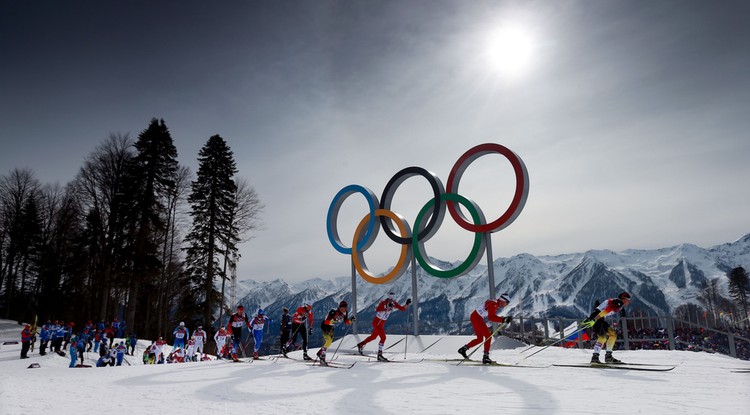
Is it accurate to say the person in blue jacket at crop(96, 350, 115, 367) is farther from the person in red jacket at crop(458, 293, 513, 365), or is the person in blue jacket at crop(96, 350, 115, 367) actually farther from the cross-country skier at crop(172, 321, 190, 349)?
the person in red jacket at crop(458, 293, 513, 365)

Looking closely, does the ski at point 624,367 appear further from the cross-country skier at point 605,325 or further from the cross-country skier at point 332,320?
the cross-country skier at point 332,320

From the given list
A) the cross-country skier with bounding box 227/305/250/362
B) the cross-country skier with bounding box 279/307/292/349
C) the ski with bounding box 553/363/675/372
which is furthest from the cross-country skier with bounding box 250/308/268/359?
the ski with bounding box 553/363/675/372

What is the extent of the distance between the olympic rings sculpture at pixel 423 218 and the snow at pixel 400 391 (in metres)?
7.48

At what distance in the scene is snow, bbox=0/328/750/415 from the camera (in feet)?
20.2

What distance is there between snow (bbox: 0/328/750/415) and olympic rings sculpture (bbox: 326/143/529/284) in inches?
294

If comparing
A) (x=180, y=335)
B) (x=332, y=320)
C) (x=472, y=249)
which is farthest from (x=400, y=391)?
(x=180, y=335)

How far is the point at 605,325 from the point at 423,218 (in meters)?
10.2

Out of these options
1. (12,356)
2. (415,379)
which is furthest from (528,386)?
(12,356)

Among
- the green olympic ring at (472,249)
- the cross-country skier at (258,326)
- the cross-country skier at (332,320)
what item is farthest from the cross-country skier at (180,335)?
the green olympic ring at (472,249)

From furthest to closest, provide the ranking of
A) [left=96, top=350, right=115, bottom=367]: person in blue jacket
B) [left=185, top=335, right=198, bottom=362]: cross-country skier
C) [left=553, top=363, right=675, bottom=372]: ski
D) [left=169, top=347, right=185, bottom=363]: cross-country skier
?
[left=169, top=347, right=185, bottom=363]: cross-country skier → [left=185, top=335, right=198, bottom=362]: cross-country skier → [left=96, top=350, right=115, bottom=367]: person in blue jacket → [left=553, top=363, right=675, bottom=372]: ski

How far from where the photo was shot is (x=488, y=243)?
1855cm

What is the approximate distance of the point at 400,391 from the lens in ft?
25.2

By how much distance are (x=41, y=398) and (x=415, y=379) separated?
22.2 ft

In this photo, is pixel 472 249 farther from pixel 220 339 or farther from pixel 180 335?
pixel 180 335
